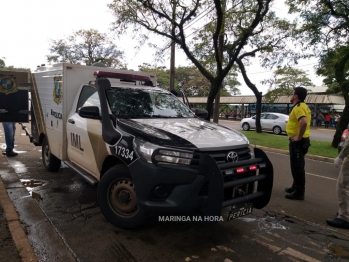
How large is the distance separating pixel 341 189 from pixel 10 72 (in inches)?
279

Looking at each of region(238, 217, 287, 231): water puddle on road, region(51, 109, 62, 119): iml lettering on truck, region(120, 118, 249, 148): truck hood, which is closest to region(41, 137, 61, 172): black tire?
A: region(51, 109, 62, 119): iml lettering on truck

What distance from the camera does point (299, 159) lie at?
16.6 feet

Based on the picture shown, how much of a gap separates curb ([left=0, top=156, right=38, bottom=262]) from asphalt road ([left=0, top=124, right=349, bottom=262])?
0.39 ft

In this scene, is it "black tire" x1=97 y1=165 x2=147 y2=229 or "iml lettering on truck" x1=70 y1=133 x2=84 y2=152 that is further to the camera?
"iml lettering on truck" x1=70 y1=133 x2=84 y2=152

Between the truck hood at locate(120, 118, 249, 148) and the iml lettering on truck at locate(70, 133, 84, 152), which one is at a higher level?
the truck hood at locate(120, 118, 249, 148)

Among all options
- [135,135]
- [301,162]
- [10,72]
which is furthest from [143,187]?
[10,72]

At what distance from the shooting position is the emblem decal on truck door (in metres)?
5.24

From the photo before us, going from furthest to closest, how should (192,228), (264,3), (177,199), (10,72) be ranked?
(264,3) < (10,72) < (192,228) < (177,199)

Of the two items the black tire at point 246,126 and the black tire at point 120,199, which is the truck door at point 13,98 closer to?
the black tire at point 120,199

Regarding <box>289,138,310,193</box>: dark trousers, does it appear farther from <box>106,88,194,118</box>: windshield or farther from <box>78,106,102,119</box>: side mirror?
<box>78,106,102,119</box>: side mirror

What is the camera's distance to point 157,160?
9.93 ft

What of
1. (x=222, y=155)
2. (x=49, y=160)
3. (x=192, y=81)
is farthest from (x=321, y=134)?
(x=192, y=81)

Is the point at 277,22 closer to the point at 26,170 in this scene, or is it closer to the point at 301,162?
the point at 301,162

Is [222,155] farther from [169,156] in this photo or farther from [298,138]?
[298,138]
